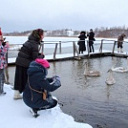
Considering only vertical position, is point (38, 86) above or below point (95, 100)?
above

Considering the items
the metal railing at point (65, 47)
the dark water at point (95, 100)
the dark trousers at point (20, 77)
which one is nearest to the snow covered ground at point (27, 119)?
the dark trousers at point (20, 77)

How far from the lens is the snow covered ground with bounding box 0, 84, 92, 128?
489 cm

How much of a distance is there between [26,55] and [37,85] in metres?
1.11

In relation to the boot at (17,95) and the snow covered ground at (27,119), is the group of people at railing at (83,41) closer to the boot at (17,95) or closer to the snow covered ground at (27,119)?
the boot at (17,95)

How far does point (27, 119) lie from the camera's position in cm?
513

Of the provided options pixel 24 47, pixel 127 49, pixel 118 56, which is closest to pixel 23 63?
pixel 24 47

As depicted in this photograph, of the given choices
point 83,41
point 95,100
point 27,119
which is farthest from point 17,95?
point 83,41

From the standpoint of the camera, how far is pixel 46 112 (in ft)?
18.2

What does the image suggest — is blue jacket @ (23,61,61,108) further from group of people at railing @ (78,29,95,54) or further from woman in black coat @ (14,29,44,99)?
group of people at railing @ (78,29,95,54)

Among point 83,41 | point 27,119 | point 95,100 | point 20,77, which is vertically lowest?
point 95,100

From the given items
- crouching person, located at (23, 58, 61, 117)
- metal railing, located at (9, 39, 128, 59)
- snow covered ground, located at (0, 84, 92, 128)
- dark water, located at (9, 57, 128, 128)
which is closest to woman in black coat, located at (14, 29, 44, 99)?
snow covered ground, located at (0, 84, 92, 128)

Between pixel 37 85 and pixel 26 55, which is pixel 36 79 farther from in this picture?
pixel 26 55

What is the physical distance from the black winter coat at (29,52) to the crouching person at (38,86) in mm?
727

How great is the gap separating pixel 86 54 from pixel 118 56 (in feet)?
7.76
